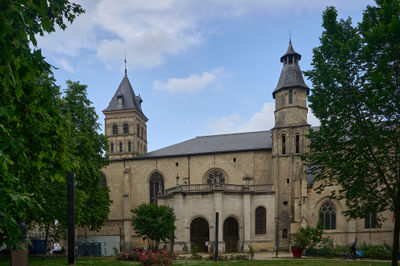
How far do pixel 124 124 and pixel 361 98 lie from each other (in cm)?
4094

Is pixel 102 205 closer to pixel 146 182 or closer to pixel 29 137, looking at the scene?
pixel 146 182

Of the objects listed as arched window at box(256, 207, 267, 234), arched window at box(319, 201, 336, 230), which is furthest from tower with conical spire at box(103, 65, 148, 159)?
arched window at box(319, 201, 336, 230)

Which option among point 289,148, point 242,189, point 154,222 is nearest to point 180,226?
point 154,222

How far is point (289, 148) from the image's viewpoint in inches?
1451

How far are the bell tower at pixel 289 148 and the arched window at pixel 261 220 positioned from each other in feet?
6.64

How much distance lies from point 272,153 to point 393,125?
21876 millimetres

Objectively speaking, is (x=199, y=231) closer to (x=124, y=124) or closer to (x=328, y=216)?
(x=328, y=216)

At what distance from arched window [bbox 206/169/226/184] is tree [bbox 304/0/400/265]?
23.4 metres

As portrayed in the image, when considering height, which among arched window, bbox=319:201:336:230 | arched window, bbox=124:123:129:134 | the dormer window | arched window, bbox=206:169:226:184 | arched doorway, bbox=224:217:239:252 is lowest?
arched doorway, bbox=224:217:239:252

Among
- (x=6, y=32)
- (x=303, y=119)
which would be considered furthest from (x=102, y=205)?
(x=6, y=32)

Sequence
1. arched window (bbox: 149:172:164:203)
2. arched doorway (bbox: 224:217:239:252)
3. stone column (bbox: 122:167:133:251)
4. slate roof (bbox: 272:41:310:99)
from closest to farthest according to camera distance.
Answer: arched doorway (bbox: 224:217:239:252)
slate roof (bbox: 272:41:310:99)
stone column (bbox: 122:167:133:251)
arched window (bbox: 149:172:164:203)

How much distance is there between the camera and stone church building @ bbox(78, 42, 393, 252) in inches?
1320

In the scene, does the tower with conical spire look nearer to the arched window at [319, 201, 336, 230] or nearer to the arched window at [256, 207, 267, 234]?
the arched window at [256, 207, 267, 234]

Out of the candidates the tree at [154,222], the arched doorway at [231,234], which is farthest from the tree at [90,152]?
the arched doorway at [231,234]
